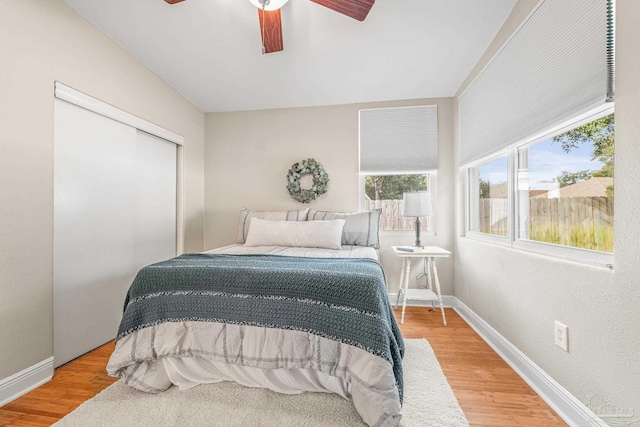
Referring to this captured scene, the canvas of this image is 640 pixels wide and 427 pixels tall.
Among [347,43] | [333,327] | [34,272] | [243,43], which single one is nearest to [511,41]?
[347,43]

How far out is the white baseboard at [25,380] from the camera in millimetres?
1544

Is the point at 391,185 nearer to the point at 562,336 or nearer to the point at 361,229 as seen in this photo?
the point at 361,229

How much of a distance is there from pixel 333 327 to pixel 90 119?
2.29 m

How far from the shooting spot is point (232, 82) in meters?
2.90

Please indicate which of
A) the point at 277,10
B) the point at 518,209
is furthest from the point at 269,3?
the point at 518,209

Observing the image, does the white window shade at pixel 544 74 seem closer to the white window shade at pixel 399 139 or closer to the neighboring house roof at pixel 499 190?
the neighboring house roof at pixel 499 190

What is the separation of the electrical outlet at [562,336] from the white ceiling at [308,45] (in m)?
1.99

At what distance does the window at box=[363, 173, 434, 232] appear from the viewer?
11.1ft

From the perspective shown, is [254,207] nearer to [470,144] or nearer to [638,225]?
[470,144]

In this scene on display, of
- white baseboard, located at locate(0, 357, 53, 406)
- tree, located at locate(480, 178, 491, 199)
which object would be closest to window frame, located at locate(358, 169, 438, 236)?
tree, located at locate(480, 178, 491, 199)

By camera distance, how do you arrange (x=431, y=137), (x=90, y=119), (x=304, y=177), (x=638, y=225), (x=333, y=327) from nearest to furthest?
(x=638, y=225), (x=333, y=327), (x=90, y=119), (x=431, y=137), (x=304, y=177)

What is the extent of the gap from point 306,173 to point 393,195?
3.55 ft

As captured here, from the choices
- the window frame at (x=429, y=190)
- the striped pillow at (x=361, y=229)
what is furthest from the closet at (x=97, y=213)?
the window frame at (x=429, y=190)

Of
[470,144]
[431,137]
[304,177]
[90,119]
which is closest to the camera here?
[90,119]
